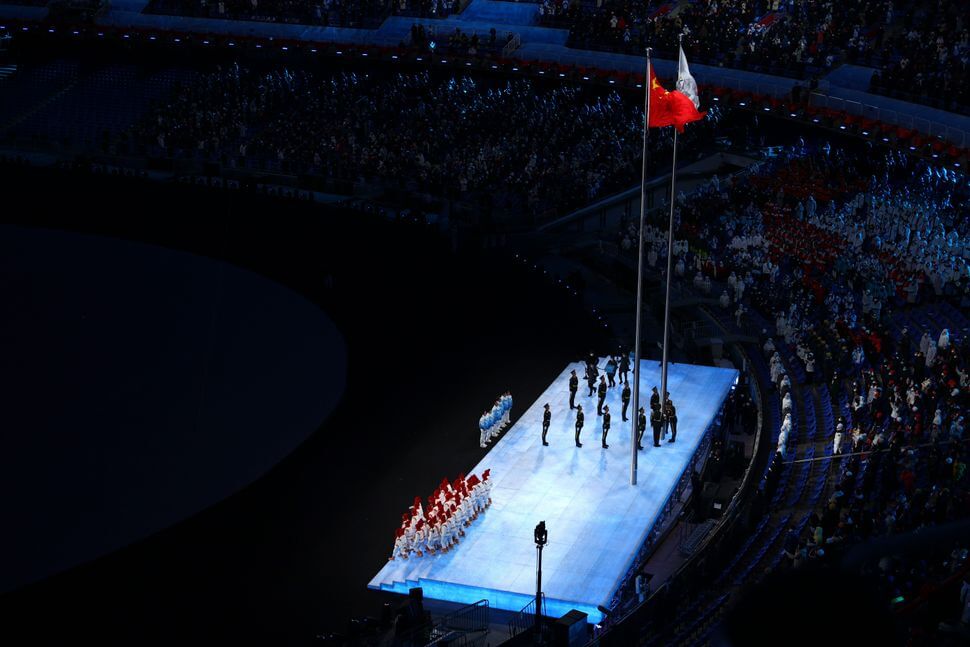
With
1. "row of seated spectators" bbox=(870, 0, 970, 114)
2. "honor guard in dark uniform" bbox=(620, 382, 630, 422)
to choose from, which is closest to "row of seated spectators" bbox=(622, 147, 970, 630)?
"row of seated spectators" bbox=(870, 0, 970, 114)

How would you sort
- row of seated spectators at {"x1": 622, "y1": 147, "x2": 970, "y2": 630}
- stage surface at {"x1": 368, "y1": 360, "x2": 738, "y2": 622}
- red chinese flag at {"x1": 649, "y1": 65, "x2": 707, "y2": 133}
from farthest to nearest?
1. red chinese flag at {"x1": 649, "y1": 65, "x2": 707, "y2": 133}
2. stage surface at {"x1": 368, "y1": 360, "x2": 738, "y2": 622}
3. row of seated spectators at {"x1": 622, "y1": 147, "x2": 970, "y2": 630}

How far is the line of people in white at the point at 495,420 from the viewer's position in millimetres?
32500

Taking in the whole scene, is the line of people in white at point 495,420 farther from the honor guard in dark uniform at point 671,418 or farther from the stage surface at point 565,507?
the honor guard in dark uniform at point 671,418

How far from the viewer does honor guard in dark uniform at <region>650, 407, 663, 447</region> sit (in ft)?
108

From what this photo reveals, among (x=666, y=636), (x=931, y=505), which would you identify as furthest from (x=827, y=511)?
(x=666, y=636)

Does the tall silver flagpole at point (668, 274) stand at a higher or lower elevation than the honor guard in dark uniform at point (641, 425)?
higher

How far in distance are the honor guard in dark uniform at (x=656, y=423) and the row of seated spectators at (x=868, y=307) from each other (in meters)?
4.35

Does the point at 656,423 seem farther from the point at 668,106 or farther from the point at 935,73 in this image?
the point at 935,73

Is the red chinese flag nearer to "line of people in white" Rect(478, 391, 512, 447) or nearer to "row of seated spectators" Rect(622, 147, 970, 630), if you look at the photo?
"row of seated spectators" Rect(622, 147, 970, 630)

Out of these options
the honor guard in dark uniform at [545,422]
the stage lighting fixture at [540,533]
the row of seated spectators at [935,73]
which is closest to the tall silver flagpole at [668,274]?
the honor guard in dark uniform at [545,422]

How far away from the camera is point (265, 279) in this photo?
149ft

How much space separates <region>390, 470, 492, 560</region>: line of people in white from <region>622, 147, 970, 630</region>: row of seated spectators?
709 cm

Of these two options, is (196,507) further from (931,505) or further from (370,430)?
(931,505)

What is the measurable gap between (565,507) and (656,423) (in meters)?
4.71
